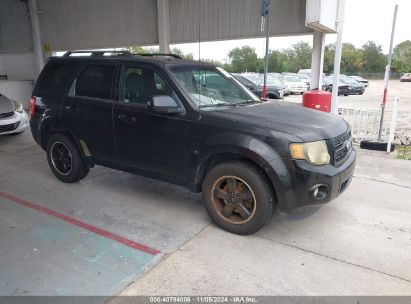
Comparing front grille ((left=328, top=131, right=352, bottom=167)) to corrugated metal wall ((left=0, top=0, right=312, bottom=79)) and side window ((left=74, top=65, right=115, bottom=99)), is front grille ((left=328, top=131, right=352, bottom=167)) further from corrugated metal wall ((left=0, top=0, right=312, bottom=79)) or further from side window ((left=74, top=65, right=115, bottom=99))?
corrugated metal wall ((left=0, top=0, right=312, bottom=79))

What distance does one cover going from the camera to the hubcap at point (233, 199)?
11.9 feet

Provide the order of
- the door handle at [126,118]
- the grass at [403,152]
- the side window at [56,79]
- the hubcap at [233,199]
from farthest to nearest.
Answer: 1. the grass at [403,152]
2. the side window at [56,79]
3. the door handle at [126,118]
4. the hubcap at [233,199]

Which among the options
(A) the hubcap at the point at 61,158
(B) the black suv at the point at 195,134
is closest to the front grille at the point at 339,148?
(B) the black suv at the point at 195,134

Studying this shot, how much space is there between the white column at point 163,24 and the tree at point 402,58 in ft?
Result: 157

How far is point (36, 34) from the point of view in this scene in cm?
1625

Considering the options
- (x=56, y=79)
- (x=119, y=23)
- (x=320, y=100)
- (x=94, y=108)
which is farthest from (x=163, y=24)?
(x=94, y=108)

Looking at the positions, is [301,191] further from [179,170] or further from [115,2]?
[115,2]

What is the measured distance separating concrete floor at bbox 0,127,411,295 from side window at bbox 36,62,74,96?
1.40 meters

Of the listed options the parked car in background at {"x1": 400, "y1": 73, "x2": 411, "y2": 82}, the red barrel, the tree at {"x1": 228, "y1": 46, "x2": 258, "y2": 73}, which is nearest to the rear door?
the tree at {"x1": 228, "y1": 46, "x2": 258, "y2": 73}

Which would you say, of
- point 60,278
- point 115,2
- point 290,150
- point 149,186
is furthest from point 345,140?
point 115,2

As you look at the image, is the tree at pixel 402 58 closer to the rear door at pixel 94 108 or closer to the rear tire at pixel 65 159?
the rear door at pixel 94 108

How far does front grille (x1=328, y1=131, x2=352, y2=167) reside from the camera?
11.6 ft

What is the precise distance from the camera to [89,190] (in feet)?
16.4

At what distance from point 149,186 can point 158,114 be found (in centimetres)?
149
